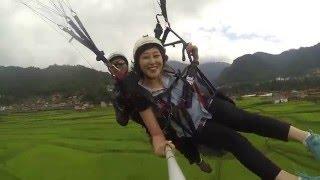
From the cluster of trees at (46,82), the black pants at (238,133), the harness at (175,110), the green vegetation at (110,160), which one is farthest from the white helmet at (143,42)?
the cluster of trees at (46,82)

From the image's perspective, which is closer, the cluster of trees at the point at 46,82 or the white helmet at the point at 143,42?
the white helmet at the point at 143,42

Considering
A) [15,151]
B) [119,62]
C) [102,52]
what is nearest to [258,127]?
[102,52]

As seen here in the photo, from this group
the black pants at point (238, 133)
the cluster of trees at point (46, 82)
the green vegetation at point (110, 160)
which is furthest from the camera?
the cluster of trees at point (46, 82)

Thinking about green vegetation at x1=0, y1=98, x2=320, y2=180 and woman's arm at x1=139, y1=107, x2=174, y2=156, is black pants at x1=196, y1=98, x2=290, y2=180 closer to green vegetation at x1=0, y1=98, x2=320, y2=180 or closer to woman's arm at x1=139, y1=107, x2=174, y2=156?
woman's arm at x1=139, y1=107, x2=174, y2=156

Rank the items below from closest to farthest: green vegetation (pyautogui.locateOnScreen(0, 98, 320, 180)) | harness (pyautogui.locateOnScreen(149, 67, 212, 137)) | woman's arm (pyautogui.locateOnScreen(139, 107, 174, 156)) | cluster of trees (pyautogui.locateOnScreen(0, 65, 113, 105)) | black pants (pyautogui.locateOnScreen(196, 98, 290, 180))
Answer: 1. woman's arm (pyautogui.locateOnScreen(139, 107, 174, 156))
2. black pants (pyautogui.locateOnScreen(196, 98, 290, 180))
3. harness (pyautogui.locateOnScreen(149, 67, 212, 137))
4. green vegetation (pyautogui.locateOnScreen(0, 98, 320, 180))
5. cluster of trees (pyautogui.locateOnScreen(0, 65, 113, 105))

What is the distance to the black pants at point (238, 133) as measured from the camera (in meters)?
3.92

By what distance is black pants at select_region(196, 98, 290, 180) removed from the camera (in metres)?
3.92

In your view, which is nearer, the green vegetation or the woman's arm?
the woman's arm

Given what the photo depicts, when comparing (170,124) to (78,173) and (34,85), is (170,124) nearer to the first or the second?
(78,173)

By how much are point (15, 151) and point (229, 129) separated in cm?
1815

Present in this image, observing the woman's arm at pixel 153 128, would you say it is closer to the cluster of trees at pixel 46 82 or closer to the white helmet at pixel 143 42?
the white helmet at pixel 143 42

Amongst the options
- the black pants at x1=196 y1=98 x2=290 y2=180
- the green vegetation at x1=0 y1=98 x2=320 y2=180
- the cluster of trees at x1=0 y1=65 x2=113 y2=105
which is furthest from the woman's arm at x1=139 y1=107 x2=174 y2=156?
the cluster of trees at x1=0 y1=65 x2=113 y2=105

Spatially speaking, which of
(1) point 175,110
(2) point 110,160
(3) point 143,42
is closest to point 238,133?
(1) point 175,110

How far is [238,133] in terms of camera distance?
4.12 m
